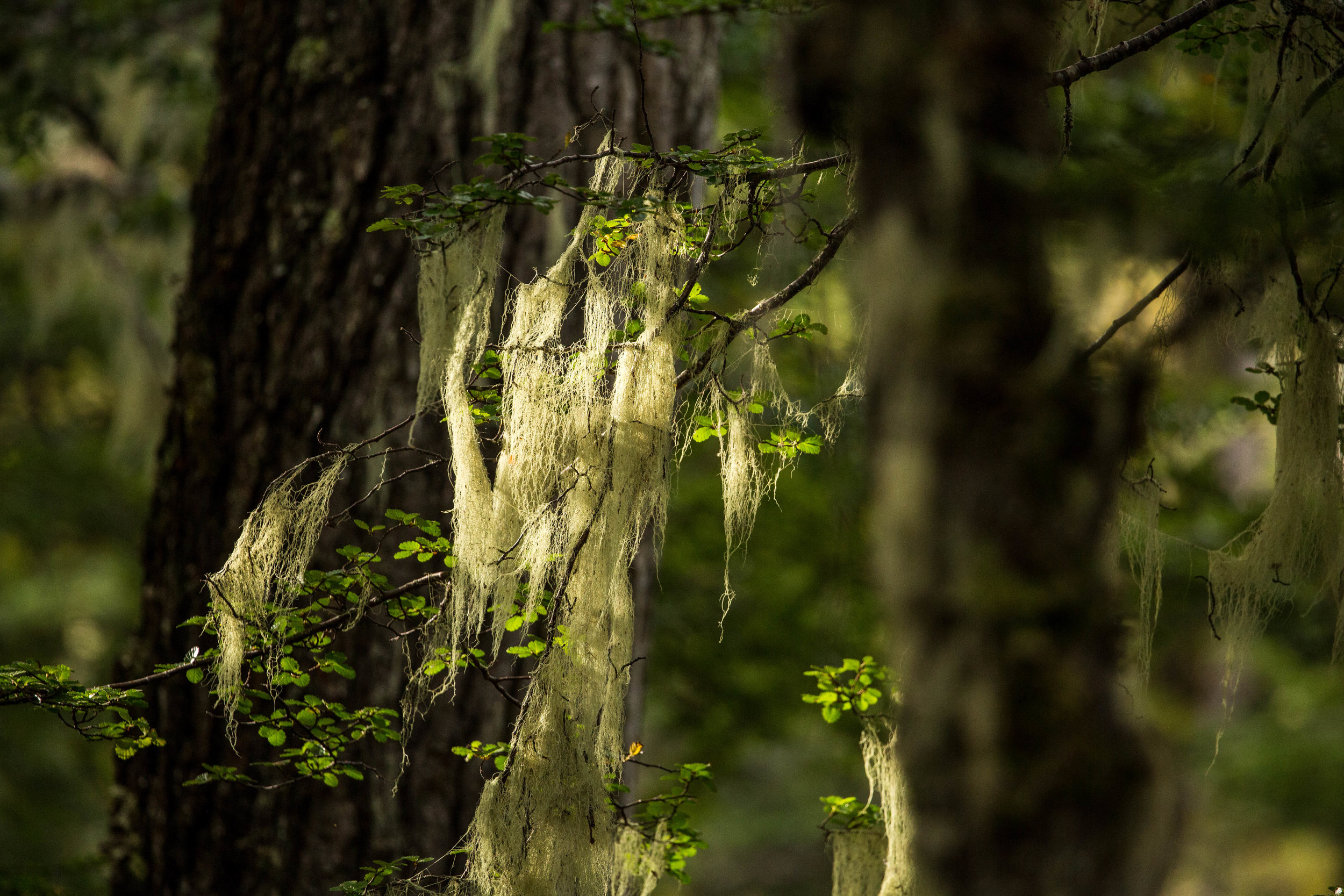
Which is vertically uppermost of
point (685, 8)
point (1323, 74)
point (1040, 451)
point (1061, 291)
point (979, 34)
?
point (685, 8)

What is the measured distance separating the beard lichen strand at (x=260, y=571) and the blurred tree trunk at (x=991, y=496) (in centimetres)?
137

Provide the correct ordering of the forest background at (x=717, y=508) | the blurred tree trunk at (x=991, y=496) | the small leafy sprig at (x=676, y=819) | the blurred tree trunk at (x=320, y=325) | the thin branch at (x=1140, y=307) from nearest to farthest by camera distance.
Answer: the blurred tree trunk at (x=991, y=496)
the thin branch at (x=1140, y=307)
the small leafy sprig at (x=676, y=819)
the forest background at (x=717, y=508)
the blurred tree trunk at (x=320, y=325)

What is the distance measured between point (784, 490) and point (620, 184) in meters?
4.33

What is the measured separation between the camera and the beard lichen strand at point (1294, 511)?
2057mm

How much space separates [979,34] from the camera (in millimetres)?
987

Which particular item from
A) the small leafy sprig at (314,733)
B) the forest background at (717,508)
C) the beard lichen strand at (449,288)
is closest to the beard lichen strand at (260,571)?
the small leafy sprig at (314,733)

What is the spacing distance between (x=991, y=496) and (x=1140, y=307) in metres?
0.69

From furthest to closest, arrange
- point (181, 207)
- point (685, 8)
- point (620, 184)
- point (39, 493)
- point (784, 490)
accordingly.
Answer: point (39, 493), point (181, 207), point (784, 490), point (685, 8), point (620, 184)

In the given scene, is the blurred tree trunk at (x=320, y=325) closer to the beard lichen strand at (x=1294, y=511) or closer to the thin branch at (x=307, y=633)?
the thin branch at (x=307, y=633)

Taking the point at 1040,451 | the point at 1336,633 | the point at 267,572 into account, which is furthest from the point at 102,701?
the point at 1336,633

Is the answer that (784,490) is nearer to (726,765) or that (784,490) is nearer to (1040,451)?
(726,765)

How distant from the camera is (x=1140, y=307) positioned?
4.93 feet

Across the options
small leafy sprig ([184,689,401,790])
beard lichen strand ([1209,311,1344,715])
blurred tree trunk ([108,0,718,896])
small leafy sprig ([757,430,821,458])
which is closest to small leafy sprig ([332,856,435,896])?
small leafy sprig ([184,689,401,790])

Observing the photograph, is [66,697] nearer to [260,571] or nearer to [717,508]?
[260,571]
